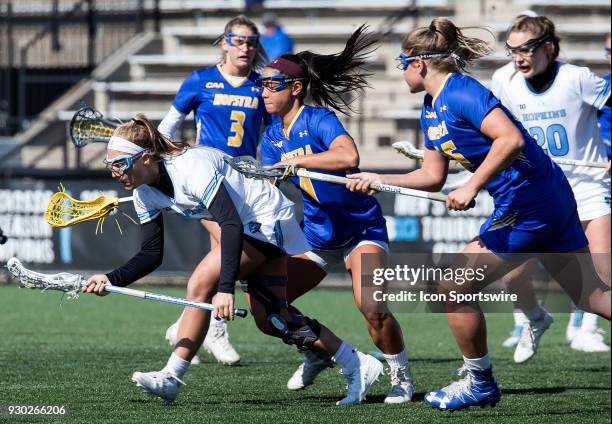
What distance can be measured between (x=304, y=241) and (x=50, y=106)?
1237 centimetres

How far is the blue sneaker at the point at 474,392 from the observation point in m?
5.53

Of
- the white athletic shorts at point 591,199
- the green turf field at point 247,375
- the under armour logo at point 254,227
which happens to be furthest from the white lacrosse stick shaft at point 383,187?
the white athletic shorts at point 591,199

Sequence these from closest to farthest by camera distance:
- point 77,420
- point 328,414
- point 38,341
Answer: point 77,420, point 328,414, point 38,341

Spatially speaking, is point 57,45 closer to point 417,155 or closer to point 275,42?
point 275,42

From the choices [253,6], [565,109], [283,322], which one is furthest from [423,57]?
[253,6]

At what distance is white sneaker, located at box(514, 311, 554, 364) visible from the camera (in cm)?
723

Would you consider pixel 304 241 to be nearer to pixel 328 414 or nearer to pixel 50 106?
pixel 328 414

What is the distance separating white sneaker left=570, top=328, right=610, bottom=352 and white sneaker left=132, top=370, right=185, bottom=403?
3.68 meters

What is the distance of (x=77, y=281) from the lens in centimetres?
554

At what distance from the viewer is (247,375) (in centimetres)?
689

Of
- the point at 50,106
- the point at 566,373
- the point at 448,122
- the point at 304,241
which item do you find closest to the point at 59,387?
the point at 304,241

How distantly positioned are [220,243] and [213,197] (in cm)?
23

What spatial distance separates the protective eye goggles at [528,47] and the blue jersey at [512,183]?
128cm

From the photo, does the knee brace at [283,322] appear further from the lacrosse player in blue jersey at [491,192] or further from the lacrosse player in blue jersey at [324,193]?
the lacrosse player in blue jersey at [491,192]
